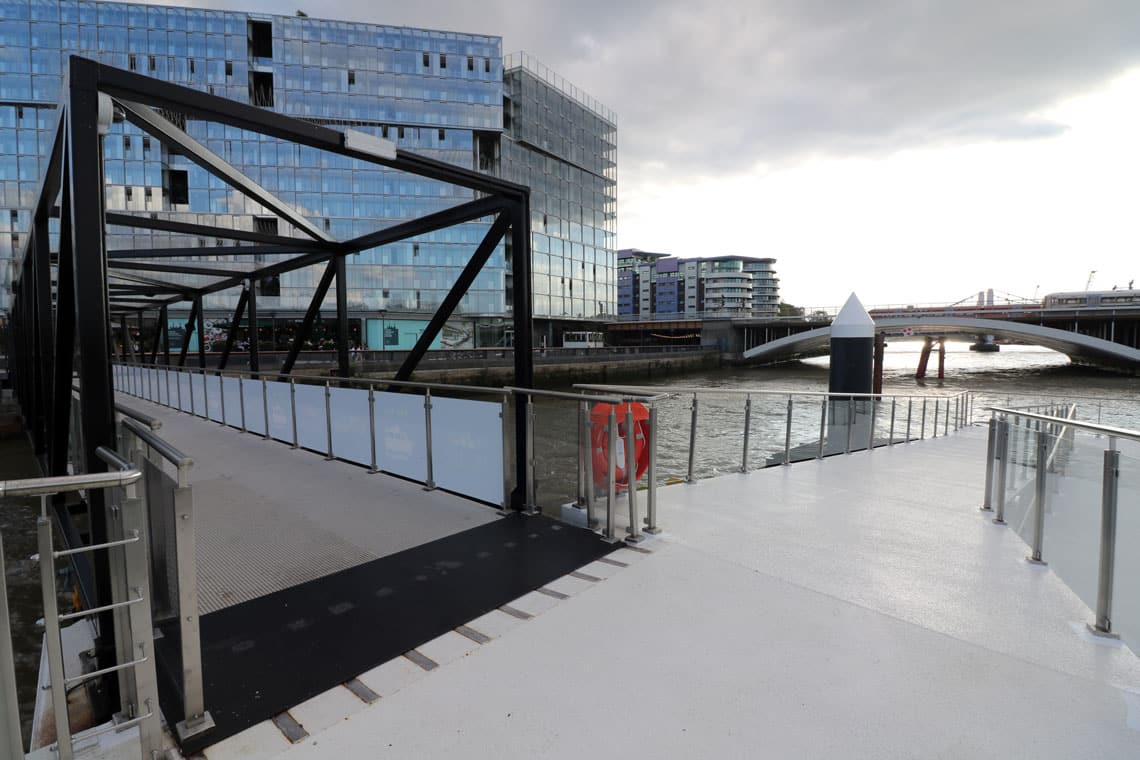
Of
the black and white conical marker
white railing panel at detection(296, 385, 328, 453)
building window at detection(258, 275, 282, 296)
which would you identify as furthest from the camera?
building window at detection(258, 275, 282, 296)

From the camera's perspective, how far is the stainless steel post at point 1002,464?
4750mm

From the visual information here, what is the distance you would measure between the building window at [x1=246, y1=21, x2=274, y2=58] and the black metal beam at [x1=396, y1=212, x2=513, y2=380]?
47290 millimetres

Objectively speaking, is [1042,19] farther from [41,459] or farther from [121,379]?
[121,379]

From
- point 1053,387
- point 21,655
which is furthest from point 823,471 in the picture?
point 1053,387

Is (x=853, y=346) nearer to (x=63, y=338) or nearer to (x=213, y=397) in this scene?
(x=213, y=397)

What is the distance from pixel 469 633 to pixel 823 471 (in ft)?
17.5

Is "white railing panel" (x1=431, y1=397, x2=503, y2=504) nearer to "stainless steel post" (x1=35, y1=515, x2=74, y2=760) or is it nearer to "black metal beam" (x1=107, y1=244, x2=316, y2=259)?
"stainless steel post" (x1=35, y1=515, x2=74, y2=760)

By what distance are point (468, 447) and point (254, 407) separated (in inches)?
206

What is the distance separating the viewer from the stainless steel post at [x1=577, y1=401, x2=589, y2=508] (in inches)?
167

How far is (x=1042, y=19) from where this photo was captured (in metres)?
7.31

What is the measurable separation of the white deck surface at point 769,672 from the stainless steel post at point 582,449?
69 centimetres

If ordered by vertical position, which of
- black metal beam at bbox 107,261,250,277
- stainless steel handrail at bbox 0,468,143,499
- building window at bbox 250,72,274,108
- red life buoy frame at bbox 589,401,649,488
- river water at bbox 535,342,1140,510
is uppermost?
building window at bbox 250,72,274,108

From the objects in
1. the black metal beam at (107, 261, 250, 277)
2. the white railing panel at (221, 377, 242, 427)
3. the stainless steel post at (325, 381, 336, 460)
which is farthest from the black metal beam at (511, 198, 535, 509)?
the black metal beam at (107, 261, 250, 277)

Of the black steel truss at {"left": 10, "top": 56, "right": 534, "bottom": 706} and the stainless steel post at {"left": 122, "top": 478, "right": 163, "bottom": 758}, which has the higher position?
the black steel truss at {"left": 10, "top": 56, "right": 534, "bottom": 706}
